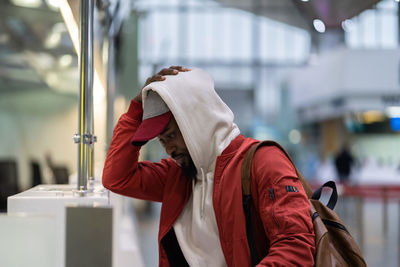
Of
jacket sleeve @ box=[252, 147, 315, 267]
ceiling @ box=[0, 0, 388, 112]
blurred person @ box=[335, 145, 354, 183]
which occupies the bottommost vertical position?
blurred person @ box=[335, 145, 354, 183]

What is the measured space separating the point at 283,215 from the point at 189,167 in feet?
1.51

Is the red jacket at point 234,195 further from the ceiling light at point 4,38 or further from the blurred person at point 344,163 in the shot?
the blurred person at point 344,163

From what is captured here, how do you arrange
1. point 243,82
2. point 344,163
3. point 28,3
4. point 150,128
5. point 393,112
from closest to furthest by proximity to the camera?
point 150,128, point 28,3, point 344,163, point 393,112, point 243,82

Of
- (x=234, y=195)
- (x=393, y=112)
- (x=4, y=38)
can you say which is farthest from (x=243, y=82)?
(x=234, y=195)

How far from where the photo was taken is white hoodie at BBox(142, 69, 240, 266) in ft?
5.45

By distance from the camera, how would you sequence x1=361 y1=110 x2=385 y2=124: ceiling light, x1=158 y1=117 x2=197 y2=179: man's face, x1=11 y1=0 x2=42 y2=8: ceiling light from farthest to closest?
x1=361 y1=110 x2=385 y2=124: ceiling light < x1=11 y1=0 x2=42 y2=8: ceiling light < x1=158 y1=117 x2=197 y2=179: man's face

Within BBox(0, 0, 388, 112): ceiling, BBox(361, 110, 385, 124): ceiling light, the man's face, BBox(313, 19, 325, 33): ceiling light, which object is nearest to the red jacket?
the man's face

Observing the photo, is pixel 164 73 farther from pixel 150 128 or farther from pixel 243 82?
pixel 243 82

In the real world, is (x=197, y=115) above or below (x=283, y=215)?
above

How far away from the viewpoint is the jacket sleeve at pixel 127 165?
185cm

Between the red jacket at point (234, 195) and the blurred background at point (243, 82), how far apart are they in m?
0.51

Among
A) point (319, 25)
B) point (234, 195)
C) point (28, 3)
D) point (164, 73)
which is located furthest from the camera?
point (28, 3)

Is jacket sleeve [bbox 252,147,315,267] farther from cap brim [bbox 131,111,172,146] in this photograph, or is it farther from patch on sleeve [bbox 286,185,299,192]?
cap brim [bbox 131,111,172,146]

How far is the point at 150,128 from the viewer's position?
166cm
